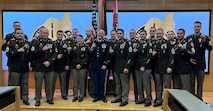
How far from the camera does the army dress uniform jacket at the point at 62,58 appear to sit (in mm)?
5000

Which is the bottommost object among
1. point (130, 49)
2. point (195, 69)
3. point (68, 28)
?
point (195, 69)

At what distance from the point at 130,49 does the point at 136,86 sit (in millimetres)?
793

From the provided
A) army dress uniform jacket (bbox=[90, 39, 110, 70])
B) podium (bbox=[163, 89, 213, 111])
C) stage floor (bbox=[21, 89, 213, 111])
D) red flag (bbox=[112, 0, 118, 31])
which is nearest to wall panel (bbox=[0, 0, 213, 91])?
red flag (bbox=[112, 0, 118, 31])

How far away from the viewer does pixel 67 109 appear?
4.50 meters

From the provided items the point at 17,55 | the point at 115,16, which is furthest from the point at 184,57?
the point at 17,55

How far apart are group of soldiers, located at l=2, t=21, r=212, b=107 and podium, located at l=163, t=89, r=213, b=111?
5.58 ft

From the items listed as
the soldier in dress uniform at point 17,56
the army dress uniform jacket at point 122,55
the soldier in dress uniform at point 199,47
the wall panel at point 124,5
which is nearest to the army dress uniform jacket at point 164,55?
the soldier in dress uniform at point 199,47

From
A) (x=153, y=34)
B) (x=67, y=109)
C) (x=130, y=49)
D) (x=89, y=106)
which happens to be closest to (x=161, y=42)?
(x=153, y=34)

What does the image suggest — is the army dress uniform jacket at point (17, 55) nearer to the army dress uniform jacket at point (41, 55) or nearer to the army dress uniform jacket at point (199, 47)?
the army dress uniform jacket at point (41, 55)

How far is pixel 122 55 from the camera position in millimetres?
4801

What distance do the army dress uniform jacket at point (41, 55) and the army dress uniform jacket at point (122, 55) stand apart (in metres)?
1.14

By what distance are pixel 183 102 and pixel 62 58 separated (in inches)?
130

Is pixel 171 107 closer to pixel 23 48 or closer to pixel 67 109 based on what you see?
pixel 67 109

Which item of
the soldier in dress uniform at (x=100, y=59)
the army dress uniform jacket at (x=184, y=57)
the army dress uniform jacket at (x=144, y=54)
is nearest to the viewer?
the army dress uniform jacket at (x=184, y=57)
